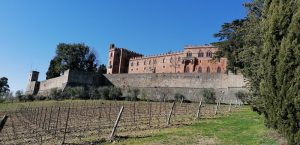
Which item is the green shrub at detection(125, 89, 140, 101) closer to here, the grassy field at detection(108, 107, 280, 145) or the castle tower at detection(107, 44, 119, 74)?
the grassy field at detection(108, 107, 280, 145)

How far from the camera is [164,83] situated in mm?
61406

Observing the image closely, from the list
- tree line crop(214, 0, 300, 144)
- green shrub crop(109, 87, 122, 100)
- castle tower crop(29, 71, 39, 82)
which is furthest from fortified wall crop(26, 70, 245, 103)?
tree line crop(214, 0, 300, 144)

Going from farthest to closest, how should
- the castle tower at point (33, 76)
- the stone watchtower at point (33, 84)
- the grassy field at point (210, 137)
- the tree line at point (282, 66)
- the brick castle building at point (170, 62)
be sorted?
1. the brick castle building at point (170, 62)
2. the castle tower at point (33, 76)
3. the stone watchtower at point (33, 84)
4. the grassy field at point (210, 137)
5. the tree line at point (282, 66)

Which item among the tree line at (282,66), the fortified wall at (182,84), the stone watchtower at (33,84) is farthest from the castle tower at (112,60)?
the tree line at (282,66)

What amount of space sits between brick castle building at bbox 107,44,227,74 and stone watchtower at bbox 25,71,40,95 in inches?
918

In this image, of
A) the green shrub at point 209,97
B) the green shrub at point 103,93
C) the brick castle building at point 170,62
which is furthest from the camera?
the brick castle building at point 170,62

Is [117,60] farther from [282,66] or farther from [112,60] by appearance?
[282,66]

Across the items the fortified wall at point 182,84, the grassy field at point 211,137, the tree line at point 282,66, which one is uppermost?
the fortified wall at point 182,84

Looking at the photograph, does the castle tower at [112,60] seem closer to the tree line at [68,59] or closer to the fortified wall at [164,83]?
the tree line at [68,59]

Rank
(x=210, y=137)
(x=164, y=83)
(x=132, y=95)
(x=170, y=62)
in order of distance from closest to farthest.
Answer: (x=210, y=137) → (x=132, y=95) → (x=164, y=83) → (x=170, y=62)

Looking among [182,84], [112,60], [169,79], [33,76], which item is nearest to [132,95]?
[182,84]

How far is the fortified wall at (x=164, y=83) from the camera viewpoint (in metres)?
52.9

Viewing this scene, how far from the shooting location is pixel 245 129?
16.8 meters

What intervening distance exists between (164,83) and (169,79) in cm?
100
